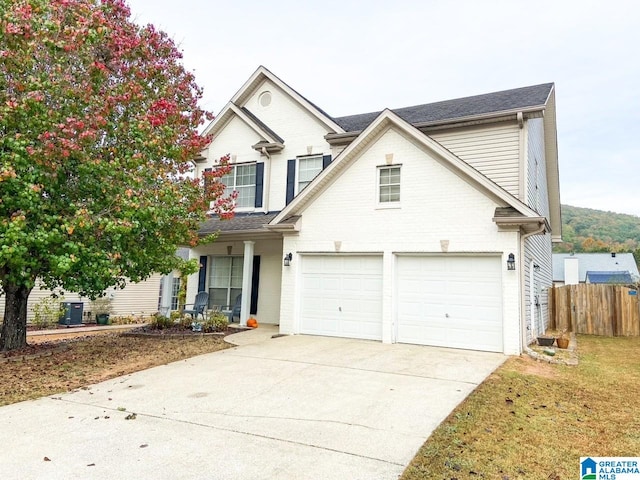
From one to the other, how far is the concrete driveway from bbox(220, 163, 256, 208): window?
25.3 ft

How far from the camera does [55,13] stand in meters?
8.26

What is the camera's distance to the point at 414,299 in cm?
1082

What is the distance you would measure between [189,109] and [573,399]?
10620mm

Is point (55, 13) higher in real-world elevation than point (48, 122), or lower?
higher

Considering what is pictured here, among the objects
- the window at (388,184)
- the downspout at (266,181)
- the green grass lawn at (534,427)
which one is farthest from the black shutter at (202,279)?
the green grass lawn at (534,427)

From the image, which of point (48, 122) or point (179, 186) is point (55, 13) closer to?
point (48, 122)

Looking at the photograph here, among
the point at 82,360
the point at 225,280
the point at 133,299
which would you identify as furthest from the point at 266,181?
the point at 133,299

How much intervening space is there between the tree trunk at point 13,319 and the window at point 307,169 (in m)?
8.25

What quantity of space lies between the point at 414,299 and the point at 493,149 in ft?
15.8

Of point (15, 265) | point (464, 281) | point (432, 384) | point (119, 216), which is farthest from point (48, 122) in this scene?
point (464, 281)

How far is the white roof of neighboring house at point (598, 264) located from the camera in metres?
40.6

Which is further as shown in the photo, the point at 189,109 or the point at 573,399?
the point at 189,109

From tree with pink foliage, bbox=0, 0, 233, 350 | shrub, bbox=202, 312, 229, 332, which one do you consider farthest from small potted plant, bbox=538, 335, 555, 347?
tree with pink foliage, bbox=0, 0, 233, 350

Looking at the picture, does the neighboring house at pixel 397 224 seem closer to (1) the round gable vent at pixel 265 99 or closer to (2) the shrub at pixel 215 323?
(1) the round gable vent at pixel 265 99
